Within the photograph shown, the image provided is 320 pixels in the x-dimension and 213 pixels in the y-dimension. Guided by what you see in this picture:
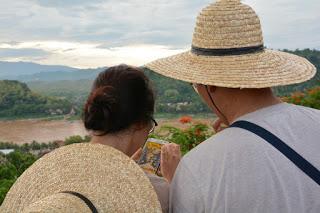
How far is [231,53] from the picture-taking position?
164cm

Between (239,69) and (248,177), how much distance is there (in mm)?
394

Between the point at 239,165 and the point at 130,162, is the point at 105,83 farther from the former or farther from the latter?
the point at 239,165

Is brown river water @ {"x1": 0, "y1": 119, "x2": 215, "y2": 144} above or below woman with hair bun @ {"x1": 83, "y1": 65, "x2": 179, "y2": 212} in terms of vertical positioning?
below

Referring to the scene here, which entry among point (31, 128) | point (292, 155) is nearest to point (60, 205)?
point (292, 155)

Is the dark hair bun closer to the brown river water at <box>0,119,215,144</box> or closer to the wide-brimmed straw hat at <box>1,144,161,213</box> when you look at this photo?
the wide-brimmed straw hat at <box>1,144,161,213</box>

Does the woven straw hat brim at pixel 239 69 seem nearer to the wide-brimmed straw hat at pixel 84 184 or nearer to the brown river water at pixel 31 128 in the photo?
the wide-brimmed straw hat at pixel 84 184

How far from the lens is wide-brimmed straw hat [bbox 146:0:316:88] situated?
162 cm

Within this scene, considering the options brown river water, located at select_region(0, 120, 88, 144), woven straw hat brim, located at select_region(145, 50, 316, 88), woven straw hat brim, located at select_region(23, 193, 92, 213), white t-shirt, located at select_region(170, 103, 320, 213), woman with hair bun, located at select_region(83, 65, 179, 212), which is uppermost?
woven straw hat brim, located at select_region(145, 50, 316, 88)

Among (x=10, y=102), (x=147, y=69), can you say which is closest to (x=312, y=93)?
(x=147, y=69)

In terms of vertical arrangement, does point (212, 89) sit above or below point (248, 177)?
above

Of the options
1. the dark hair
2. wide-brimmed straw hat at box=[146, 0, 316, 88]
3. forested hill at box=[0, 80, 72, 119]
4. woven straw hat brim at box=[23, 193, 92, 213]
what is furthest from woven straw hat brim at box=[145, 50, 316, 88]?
forested hill at box=[0, 80, 72, 119]

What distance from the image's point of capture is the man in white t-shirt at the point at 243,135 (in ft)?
4.47

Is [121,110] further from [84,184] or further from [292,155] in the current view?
[292,155]

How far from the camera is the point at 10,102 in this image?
24016 millimetres
